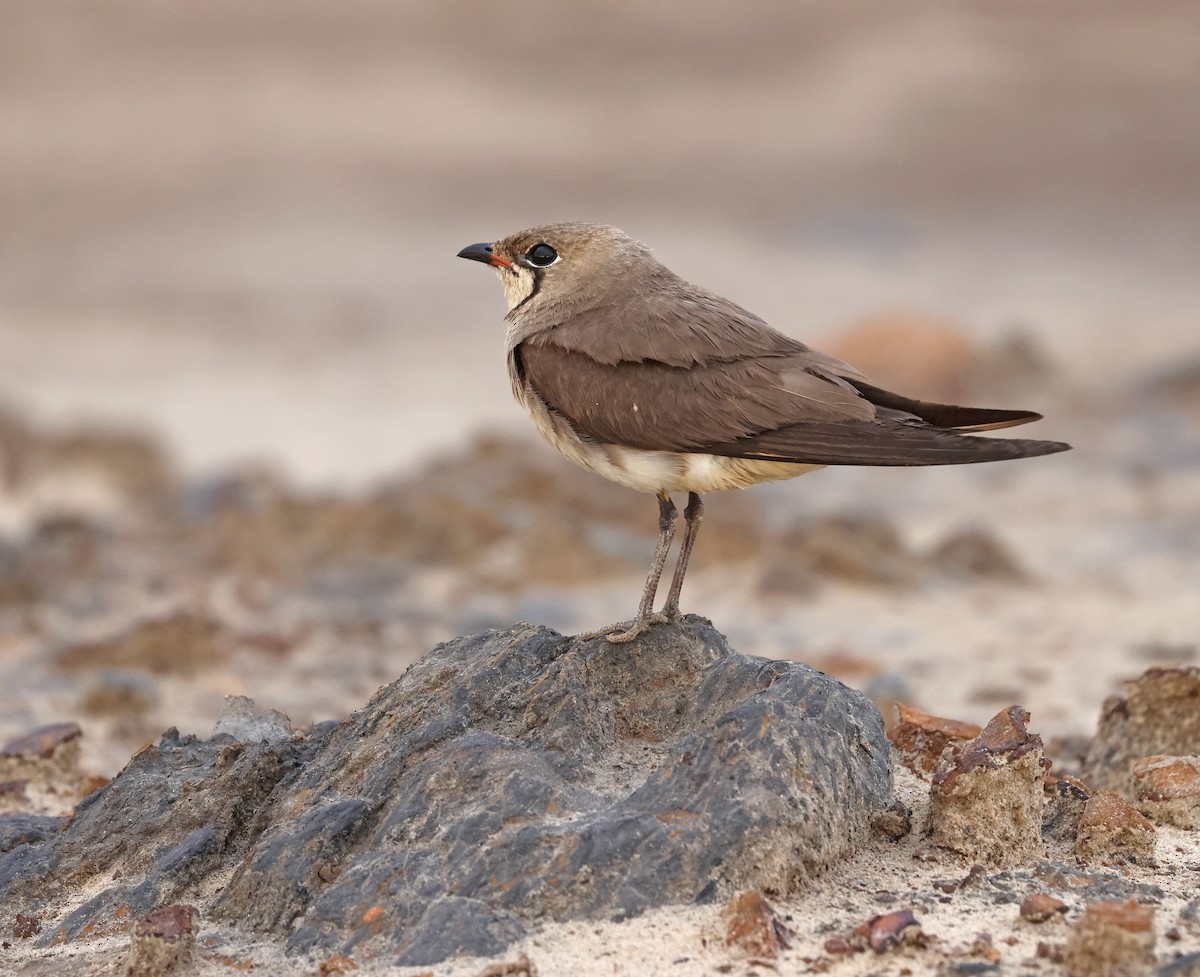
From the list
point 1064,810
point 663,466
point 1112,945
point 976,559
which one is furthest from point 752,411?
point 976,559

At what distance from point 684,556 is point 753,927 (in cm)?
191

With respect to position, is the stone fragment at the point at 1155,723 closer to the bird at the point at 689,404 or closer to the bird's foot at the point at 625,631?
the bird at the point at 689,404

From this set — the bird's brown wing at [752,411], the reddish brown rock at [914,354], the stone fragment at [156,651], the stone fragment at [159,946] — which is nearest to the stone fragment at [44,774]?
the stone fragment at [159,946]

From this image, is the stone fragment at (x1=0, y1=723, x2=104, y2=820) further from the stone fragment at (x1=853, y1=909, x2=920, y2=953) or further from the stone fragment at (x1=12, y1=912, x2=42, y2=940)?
the stone fragment at (x1=853, y1=909, x2=920, y2=953)

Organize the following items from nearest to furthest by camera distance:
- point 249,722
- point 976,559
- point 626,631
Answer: point 626,631 → point 249,722 → point 976,559

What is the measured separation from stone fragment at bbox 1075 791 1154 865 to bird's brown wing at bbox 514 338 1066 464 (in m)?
1.44

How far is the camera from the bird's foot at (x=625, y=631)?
5.43m

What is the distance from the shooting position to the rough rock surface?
4.46m

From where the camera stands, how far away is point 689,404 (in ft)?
18.3

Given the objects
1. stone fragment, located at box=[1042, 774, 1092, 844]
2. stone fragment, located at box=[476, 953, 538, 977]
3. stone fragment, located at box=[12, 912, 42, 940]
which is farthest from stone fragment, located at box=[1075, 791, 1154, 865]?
stone fragment, located at box=[12, 912, 42, 940]

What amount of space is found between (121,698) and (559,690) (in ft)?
16.8

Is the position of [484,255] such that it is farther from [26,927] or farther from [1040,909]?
[1040,909]

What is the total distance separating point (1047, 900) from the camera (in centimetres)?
443

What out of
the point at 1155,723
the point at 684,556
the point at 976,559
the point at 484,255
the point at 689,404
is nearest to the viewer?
the point at 689,404
